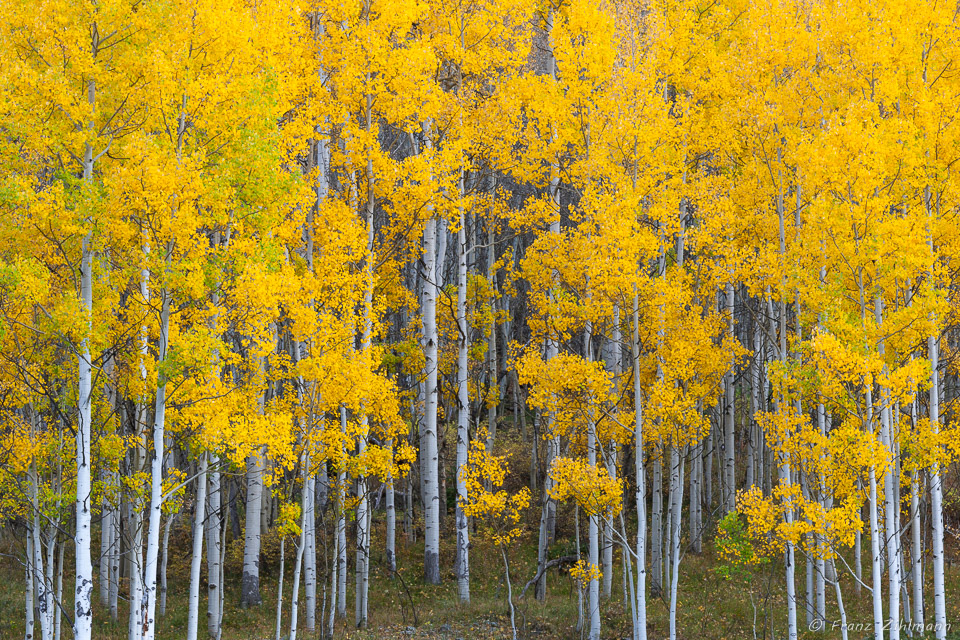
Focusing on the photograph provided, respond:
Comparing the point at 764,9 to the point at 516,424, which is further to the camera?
the point at 516,424

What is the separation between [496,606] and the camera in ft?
49.6

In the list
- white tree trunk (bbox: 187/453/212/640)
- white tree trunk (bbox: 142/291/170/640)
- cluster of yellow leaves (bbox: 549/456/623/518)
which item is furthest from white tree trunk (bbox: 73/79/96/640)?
cluster of yellow leaves (bbox: 549/456/623/518)

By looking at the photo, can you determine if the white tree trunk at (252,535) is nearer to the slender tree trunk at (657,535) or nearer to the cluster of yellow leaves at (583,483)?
the cluster of yellow leaves at (583,483)

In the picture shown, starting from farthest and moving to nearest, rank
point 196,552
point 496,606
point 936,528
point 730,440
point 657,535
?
point 730,440, point 657,535, point 496,606, point 936,528, point 196,552

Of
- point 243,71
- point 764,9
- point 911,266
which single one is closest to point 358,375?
point 243,71

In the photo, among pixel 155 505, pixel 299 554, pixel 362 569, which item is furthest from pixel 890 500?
pixel 155 505

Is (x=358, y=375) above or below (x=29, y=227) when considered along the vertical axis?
below

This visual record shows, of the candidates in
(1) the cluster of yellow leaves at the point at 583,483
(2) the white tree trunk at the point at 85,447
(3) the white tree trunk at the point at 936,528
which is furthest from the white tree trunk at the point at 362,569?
(3) the white tree trunk at the point at 936,528

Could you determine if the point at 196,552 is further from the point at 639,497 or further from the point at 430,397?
the point at 639,497

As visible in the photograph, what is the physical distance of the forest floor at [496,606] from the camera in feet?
45.9

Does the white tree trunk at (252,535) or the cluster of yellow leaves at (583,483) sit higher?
the cluster of yellow leaves at (583,483)

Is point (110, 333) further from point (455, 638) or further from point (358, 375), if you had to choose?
point (455, 638)

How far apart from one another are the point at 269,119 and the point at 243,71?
3.03 feet

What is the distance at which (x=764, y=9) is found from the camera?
13.5 metres
